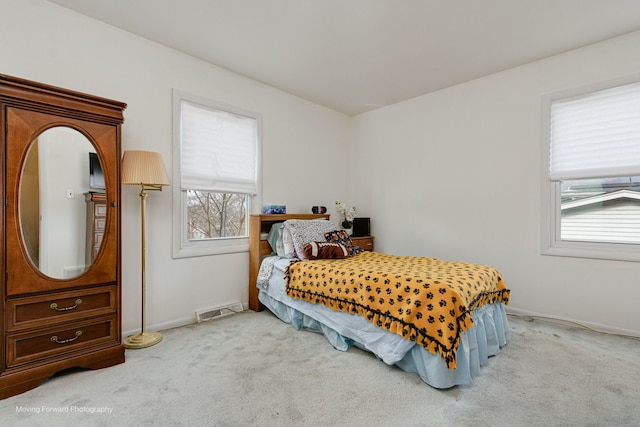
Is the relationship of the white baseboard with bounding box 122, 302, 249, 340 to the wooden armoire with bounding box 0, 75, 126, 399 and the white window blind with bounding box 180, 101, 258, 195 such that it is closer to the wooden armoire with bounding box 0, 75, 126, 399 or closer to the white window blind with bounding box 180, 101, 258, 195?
the wooden armoire with bounding box 0, 75, 126, 399

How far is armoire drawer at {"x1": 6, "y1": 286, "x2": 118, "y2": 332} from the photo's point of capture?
6.08 feet

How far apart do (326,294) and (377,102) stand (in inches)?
117

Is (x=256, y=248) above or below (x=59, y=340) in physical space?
above

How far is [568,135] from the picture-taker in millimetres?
3031

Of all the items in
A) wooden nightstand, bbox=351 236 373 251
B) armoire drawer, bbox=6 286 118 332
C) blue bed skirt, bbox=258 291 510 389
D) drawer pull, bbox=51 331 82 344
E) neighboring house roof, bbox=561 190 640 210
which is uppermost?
neighboring house roof, bbox=561 190 640 210

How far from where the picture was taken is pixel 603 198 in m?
2.92

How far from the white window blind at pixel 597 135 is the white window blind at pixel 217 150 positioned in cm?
328

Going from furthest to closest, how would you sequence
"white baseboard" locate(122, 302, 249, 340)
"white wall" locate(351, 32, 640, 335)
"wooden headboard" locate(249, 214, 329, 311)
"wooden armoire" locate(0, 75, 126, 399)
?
"wooden headboard" locate(249, 214, 329, 311) → "white wall" locate(351, 32, 640, 335) → "white baseboard" locate(122, 302, 249, 340) → "wooden armoire" locate(0, 75, 126, 399)

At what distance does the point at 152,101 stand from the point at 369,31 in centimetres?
210

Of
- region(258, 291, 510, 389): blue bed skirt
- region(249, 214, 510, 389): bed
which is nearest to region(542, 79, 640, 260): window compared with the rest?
region(249, 214, 510, 389): bed

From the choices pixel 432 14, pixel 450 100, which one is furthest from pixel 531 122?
pixel 432 14

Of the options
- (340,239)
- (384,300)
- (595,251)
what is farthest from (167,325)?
(595,251)

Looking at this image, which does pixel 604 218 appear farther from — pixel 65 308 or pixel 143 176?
pixel 65 308

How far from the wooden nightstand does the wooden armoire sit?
283 cm
